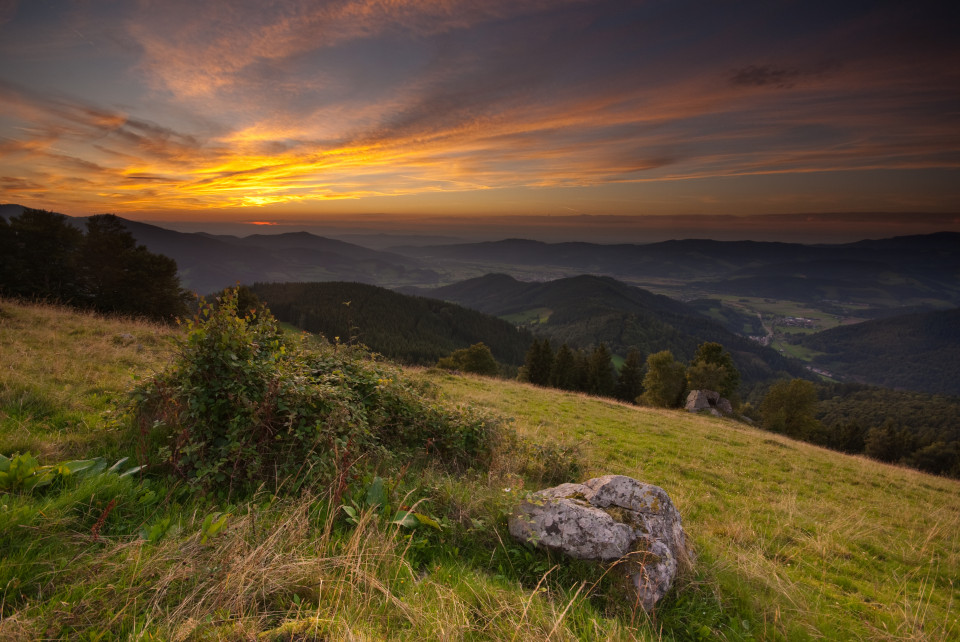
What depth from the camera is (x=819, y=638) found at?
3.98 m

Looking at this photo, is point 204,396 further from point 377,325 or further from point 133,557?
Answer: point 377,325

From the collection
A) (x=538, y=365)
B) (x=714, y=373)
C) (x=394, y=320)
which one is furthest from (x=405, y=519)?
(x=394, y=320)

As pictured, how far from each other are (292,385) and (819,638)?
6681 millimetres

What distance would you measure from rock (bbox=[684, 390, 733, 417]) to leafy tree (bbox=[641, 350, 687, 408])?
16.0ft

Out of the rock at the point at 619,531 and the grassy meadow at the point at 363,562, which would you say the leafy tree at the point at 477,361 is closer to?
the grassy meadow at the point at 363,562

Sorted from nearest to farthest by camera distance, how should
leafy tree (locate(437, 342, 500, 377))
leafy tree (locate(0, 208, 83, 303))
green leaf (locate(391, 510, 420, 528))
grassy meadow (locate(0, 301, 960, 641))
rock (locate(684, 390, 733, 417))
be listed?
grassy meadow (locate(0, 301, 960, 641)) → green leaf (locate(391, 510, 420, 528)) → leafy tree (locate(0, 208, 83, 303)) → rock (locate(684, 390, 733, 417)) → leafy tree (locate(437, 342, 500, 377))

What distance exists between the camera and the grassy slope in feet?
14.6

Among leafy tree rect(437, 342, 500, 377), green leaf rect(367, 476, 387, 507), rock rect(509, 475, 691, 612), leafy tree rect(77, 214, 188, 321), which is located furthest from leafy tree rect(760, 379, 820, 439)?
leafy tree rect(77, 214, 188, 321)

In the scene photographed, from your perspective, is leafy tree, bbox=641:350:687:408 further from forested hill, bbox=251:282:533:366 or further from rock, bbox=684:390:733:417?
forested hill, bbox=251:282:533:366

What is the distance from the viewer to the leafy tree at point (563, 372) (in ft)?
180

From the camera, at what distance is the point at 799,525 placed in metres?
7.55

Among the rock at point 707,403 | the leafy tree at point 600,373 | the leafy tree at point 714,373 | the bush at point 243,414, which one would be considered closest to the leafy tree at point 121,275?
the bush at point 243,414

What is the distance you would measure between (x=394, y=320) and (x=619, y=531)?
458ft

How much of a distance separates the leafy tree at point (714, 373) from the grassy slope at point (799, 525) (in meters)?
27.6
